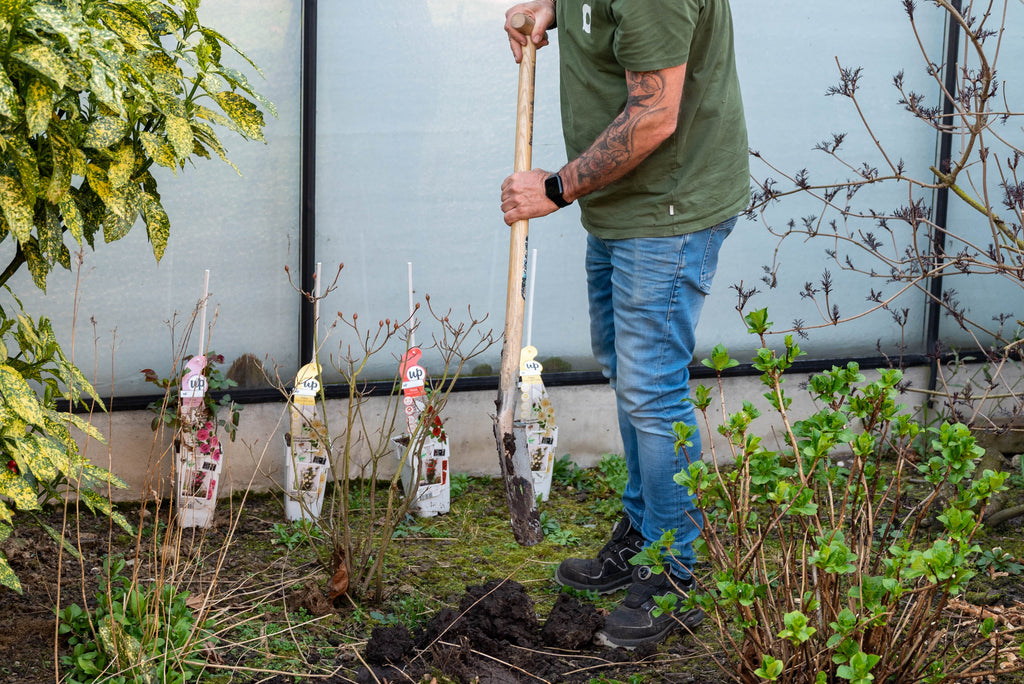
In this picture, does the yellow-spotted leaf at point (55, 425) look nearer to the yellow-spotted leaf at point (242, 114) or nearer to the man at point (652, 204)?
the yellow-spotted leaf at point (242, 114)

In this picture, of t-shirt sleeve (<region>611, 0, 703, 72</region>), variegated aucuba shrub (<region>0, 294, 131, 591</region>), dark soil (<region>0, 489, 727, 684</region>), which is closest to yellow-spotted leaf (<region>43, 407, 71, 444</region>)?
variegated aucuba shrub (<region>0, 294, 131, 591</region>)

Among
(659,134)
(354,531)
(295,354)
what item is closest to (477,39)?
(295,354)

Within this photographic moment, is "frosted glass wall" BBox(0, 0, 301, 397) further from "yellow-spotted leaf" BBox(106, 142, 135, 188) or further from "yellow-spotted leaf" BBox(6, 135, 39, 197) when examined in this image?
"yellow-spotted leaf" BBox(6, 135, 39, 197)

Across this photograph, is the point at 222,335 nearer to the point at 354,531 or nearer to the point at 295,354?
the point at 295,354

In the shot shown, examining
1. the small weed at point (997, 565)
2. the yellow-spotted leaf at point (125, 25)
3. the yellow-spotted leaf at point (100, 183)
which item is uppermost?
the yellow-spotted leaf at point (125, 25)

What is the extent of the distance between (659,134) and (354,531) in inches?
72.3

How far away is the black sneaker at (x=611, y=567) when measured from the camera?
315 centimetres

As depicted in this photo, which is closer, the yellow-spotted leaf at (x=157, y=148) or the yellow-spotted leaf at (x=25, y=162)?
the yellow-spotted leaf at (x=25, y=162)

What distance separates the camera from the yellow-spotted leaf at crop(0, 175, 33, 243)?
7.23ft

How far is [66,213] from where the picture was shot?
2.28m

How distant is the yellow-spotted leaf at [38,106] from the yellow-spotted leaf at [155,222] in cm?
35

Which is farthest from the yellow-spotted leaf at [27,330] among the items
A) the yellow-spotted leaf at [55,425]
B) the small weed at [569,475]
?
the small weed at [569,475]

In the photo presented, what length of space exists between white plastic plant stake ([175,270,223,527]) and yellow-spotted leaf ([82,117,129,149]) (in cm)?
134

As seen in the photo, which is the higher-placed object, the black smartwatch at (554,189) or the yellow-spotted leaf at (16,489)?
the black smartwatch at (554,189)
